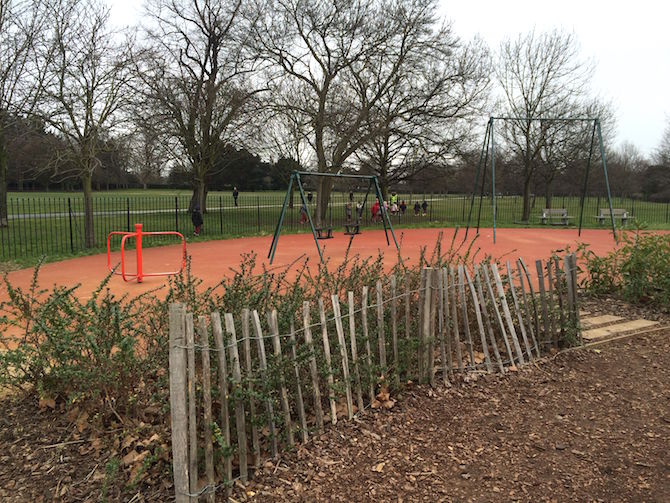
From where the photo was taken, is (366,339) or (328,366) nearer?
(328,366)

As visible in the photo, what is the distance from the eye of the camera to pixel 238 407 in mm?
2820

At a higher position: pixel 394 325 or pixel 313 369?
pixel 394 325

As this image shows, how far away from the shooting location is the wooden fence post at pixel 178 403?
2.54 meters

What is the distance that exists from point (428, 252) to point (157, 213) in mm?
18037

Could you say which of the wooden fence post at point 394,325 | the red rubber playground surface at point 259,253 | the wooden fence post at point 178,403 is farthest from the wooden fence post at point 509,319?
the wooden fence post at point 178,403

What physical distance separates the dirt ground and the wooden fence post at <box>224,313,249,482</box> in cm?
14

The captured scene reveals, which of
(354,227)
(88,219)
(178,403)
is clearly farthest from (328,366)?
(88,219)

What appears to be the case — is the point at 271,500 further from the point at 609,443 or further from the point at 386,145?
the point at 386,145

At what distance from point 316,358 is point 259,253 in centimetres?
947

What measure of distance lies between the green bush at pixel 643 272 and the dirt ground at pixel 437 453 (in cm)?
265

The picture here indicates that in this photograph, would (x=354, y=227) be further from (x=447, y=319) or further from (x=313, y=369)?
(x=313, y=369)

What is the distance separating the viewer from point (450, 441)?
3.27 metres

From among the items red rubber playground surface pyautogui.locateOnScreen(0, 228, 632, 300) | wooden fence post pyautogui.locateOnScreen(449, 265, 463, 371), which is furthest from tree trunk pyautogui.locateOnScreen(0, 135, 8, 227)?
wooden fence post pyautogui.locateOnScreen(449, 265, 463, 371)

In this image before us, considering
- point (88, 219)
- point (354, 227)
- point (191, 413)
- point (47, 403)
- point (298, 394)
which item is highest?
point (88, 219)
